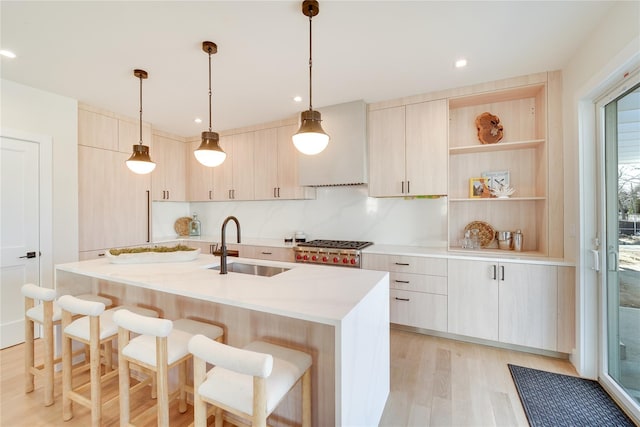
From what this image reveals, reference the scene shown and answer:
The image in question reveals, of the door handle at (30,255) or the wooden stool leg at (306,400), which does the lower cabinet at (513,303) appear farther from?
the door handle at (30,255)

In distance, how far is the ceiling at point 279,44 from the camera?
176 centimetres

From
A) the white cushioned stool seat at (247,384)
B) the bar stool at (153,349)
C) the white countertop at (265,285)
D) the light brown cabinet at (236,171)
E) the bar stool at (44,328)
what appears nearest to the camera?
the white cushioned stool seat at (247,384)

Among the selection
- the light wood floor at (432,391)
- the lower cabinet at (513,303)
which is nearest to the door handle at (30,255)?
the light wood floor at (432,391)

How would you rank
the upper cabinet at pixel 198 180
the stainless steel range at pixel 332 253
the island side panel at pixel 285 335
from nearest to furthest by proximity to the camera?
the island side panel at pixel 285 335 < the stainless steel range at pixel 332 253 < the upper cabinet at pixel 198 180

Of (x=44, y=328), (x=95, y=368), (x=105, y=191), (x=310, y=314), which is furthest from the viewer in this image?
(x=105, y=191)

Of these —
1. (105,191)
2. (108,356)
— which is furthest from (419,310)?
(105,191)

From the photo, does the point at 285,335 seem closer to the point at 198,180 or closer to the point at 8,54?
the point at 8,54

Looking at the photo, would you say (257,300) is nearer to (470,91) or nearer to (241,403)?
(241,403)

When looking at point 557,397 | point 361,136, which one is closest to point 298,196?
point 361,136

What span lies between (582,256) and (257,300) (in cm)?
248

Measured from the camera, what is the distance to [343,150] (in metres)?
3.37

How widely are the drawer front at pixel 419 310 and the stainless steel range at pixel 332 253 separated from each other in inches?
22.1

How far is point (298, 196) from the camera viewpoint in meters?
3.85

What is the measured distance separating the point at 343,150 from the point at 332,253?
1.25 metres
